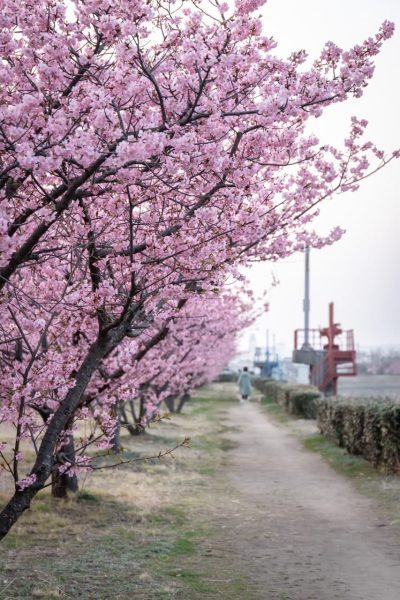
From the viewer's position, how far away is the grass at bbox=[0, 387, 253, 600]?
624 cm

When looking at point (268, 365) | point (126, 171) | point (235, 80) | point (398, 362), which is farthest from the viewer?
point (398, 362)

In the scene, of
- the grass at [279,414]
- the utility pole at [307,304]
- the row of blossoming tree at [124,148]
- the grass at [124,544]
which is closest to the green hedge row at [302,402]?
the grass at [279,414]

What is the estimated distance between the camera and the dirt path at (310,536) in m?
6.46

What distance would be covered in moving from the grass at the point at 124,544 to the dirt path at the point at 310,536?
0.38 m

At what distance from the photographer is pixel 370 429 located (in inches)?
539

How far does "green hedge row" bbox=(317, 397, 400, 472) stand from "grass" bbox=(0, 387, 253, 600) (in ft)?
9.90

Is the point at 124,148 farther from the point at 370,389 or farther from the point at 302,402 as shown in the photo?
the point at 370,389

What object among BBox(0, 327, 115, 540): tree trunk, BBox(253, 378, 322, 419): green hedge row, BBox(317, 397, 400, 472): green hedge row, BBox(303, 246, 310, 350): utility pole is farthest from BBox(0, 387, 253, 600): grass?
BBox(303, 246, 310, 350): utility pole

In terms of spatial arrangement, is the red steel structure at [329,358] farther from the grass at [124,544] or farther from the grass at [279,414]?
the grass at [124,544]

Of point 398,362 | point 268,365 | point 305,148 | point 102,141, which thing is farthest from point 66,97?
point 398,362

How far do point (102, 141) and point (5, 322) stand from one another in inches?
130

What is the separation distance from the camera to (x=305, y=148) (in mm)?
7738

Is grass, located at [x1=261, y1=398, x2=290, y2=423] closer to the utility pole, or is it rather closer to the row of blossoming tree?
the utility pole

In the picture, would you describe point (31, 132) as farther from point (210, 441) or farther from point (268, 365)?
point (268, 365)
